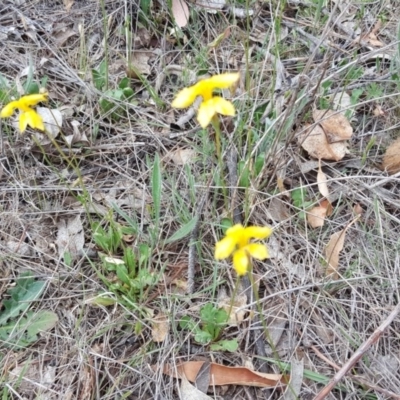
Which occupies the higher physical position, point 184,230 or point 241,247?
point 241,247

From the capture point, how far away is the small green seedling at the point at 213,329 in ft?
4.40

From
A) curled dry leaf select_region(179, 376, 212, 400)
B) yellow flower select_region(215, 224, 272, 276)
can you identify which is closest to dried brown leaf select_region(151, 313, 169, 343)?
curled dry leaf select_region(179, 376, 212, 400)

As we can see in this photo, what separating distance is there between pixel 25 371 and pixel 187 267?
0.51 meters

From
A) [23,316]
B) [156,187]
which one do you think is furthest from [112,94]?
[23,316]

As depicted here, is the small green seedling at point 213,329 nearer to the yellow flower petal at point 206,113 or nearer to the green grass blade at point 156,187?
the green grass blade at point 156,187

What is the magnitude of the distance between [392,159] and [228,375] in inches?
33.5

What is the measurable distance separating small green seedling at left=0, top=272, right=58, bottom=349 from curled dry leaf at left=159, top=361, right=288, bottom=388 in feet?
1.10

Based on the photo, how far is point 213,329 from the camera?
1347 mm

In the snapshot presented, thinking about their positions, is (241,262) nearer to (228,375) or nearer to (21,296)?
(228,375)

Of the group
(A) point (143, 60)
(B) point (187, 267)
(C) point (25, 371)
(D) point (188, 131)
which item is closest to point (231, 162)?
(D) point (188, 131)

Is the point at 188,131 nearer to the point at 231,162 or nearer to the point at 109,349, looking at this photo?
the point at 231,162

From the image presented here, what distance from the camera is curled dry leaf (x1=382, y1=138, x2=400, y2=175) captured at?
165 cm

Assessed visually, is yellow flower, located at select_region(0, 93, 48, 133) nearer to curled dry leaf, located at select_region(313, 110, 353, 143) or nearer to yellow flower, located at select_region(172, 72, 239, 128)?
yellow flower, located at select_region(172, 72, 239, 128)

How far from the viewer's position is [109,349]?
138 cm
